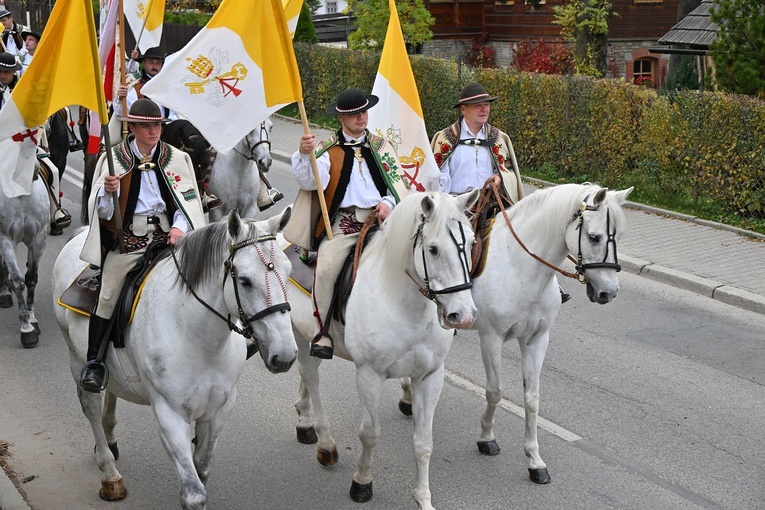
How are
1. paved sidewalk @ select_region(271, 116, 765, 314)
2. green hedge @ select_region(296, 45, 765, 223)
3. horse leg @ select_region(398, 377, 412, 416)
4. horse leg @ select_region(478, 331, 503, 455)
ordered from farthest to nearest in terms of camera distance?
1. green hedge @ select_region(296, 45, 765, 223)
2. paved sidewalk @ select_region(271, 116, 765, 314)
3. horse leg @ select_region(398, 377, 412, 416)
4. horse leg @ select_region(478, 331, 503, 455)

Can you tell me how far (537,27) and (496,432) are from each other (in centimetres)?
2669

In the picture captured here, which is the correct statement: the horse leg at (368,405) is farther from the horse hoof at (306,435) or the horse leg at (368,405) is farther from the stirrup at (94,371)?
the stirrup at (94,371)

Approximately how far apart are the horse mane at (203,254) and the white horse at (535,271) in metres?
2.37

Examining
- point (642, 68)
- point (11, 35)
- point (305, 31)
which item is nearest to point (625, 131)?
point (11, 35)

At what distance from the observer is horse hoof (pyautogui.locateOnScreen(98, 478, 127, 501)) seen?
6.73 m

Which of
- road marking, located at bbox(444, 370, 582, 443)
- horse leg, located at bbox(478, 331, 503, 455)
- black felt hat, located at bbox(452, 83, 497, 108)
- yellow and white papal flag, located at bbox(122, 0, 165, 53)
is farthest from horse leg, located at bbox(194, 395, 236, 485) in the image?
yellow and white papal flag, located at bbox(122, 0, 165, 53)

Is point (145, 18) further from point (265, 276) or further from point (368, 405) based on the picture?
point (265, 276)

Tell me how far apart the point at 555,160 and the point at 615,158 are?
69.5 inches

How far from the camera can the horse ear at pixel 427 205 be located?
586 cm

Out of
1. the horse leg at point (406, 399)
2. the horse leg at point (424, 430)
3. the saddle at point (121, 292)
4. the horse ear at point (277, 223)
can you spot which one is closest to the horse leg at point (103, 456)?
the saddle at point (121, 292)

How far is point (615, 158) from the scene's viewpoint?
1662 centimetres

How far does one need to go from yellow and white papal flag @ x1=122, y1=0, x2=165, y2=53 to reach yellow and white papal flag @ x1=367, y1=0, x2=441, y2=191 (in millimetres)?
2928

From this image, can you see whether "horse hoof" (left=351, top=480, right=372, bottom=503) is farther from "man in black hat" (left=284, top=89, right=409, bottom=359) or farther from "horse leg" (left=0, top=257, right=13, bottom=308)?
"horse leg" (left=0, top=257, right=13, bottom=308)

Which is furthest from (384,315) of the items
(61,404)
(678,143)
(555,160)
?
(555,160)
